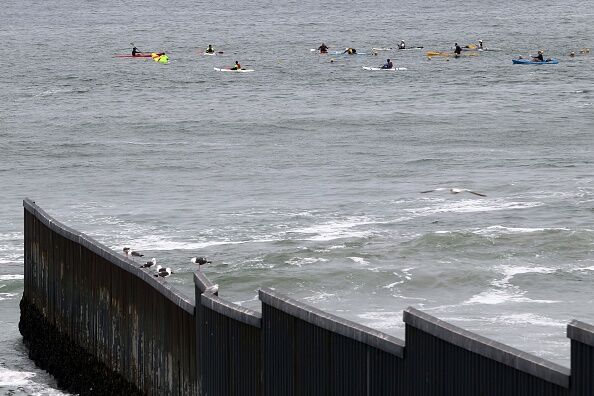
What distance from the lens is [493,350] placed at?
1180 centimetres

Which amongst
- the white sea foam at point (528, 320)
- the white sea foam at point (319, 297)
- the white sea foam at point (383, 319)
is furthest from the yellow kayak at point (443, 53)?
the white sea foam at point (528, 320)

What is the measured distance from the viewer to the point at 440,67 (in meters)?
93.4

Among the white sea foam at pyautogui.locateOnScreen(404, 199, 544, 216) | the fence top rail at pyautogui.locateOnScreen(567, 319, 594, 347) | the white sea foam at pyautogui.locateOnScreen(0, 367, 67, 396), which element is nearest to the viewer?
the fence top rail at pyautogui.locateOnScreen(567, 319, 594, 347)

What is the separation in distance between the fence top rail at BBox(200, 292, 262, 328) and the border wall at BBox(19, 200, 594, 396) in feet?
0.05

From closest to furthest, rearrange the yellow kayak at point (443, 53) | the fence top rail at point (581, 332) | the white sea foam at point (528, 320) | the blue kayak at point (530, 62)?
the fence top rail at point (581, 332) < the white sea foam at point (528, 320) < the blue kayak at point (530, 62) < the yellow kayak at point (443, 53)

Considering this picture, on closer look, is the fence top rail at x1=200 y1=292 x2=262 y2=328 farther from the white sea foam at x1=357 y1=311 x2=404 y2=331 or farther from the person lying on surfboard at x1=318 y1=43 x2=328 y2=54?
the person lying on surfboard at x1=318 y1=43 x2=328 y2=54

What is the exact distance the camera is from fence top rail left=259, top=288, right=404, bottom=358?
13055 millimetres

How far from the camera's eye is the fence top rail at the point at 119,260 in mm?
17125

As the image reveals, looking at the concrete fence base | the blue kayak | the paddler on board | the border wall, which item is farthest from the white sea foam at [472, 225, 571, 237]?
the paddler on board

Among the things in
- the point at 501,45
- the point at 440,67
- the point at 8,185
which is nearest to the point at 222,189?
the point at 8,185

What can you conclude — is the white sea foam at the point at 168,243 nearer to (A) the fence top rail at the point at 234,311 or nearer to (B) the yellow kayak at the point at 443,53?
(A) the fence top rail at the point at 234,311

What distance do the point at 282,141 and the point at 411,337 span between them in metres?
46.8

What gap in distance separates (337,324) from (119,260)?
6044 mm

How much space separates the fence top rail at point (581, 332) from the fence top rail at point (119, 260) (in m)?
6.62
